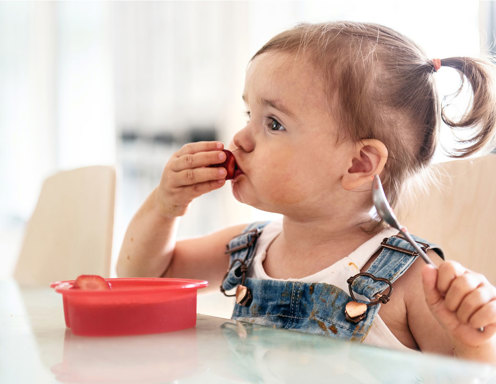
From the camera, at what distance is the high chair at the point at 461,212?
3.08 feet

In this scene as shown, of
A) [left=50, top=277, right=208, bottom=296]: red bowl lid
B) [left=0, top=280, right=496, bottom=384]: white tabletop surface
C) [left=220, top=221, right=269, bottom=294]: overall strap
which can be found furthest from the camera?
[left=220, top=221, right=269, bottom=294]: overall strap

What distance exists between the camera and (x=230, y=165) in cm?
98

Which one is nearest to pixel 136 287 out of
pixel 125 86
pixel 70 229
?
pixel 70 229

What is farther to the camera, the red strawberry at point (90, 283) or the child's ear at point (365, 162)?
the child's ear at point (365, 162)

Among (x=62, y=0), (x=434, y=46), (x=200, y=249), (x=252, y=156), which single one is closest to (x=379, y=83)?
(x=252, y=156)

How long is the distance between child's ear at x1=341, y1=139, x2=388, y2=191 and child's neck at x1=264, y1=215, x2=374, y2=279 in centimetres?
8

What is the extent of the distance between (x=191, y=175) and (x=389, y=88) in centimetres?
36

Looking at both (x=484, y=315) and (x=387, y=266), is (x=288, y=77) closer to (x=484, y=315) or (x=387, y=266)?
(x=387, y=266)

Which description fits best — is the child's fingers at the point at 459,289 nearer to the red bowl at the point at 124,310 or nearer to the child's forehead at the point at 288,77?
the red bowl at the point at 124,310

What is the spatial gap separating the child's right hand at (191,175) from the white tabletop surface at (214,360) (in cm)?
37

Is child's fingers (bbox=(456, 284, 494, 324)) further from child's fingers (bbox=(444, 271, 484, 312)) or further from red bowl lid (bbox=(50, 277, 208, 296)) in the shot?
red bowl lid (bbox=(50, 277, 208, 296))

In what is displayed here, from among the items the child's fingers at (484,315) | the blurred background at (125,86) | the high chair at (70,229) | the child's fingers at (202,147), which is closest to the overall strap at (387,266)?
the child's fingers at (484,315)

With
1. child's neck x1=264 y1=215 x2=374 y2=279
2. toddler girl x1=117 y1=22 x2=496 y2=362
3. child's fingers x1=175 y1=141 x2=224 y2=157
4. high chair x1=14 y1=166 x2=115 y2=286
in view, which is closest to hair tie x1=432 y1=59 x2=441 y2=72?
toddler girl x1=117 y1=22 x2=496 y2=362

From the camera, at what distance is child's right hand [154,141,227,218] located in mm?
981
